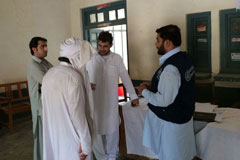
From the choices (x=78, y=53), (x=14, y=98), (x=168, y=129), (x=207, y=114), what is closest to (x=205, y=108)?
(x=207, y=114)

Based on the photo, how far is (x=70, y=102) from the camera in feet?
5.18

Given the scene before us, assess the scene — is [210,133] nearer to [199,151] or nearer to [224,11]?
[199,151]

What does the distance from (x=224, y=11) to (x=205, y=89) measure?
3.90 feet

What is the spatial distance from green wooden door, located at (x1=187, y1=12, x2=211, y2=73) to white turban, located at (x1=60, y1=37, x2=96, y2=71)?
2.53m

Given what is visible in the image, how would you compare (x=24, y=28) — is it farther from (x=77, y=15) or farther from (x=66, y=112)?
(x=66, y=112)

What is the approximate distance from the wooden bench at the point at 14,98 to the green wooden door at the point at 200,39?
322 cm

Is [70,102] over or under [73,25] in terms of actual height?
under

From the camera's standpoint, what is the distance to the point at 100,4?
16.8 ft

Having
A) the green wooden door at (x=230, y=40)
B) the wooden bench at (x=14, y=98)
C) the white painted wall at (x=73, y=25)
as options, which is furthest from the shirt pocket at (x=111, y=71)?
the wooden bench at (x=14, y=98)

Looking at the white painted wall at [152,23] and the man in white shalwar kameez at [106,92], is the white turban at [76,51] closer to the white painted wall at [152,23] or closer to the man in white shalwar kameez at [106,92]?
the man in white shalwar kameez at [106,92]

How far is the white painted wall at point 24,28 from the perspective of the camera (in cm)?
476

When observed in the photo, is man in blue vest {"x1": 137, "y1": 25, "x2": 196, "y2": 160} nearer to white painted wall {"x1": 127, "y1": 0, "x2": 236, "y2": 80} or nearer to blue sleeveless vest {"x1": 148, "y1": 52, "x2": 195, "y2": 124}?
blue sleeveless vest {"x1": 148, "y1": 52, "x2": 195, "y2": 124}

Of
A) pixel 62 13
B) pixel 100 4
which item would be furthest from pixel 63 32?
pixel 100 4

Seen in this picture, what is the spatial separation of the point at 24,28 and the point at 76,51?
3.94 metres
